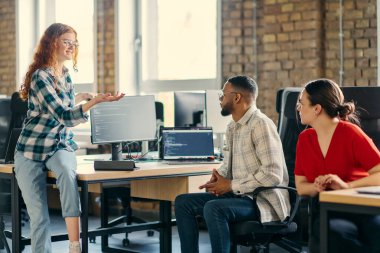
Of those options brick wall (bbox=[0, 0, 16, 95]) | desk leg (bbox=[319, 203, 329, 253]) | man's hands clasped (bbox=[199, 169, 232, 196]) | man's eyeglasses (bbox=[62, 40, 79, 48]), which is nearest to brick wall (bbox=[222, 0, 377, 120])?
man's hands clasped (bbox=[199, 169, 232, 196])

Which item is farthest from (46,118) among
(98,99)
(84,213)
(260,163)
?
(260,163)

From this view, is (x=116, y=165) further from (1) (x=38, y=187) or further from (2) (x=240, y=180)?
(2) (x=240, y=180)

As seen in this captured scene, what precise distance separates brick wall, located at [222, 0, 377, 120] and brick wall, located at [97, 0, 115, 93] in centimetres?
143

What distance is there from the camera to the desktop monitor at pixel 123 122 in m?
4.58

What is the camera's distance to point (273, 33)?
20.0 feet

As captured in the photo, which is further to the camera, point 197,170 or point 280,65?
point 280,65

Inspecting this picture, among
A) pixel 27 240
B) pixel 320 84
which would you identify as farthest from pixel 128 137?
pixel 320 84

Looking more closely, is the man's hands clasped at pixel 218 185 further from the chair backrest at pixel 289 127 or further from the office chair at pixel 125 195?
the office chair at pixel 125 195

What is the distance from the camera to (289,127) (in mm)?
4480

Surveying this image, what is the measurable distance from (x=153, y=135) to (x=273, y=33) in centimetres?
170

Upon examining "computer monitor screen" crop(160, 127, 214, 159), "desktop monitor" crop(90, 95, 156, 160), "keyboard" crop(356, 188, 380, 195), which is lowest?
"keyboard" crop(356, 188, 380, 195)

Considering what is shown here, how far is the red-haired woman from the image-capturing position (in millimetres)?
4004

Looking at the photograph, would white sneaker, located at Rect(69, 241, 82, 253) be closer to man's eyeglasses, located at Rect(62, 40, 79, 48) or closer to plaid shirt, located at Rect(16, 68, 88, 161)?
plaid shirt, located at Rect(16, 68, 88, 161)

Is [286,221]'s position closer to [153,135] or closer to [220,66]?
[153,135]
